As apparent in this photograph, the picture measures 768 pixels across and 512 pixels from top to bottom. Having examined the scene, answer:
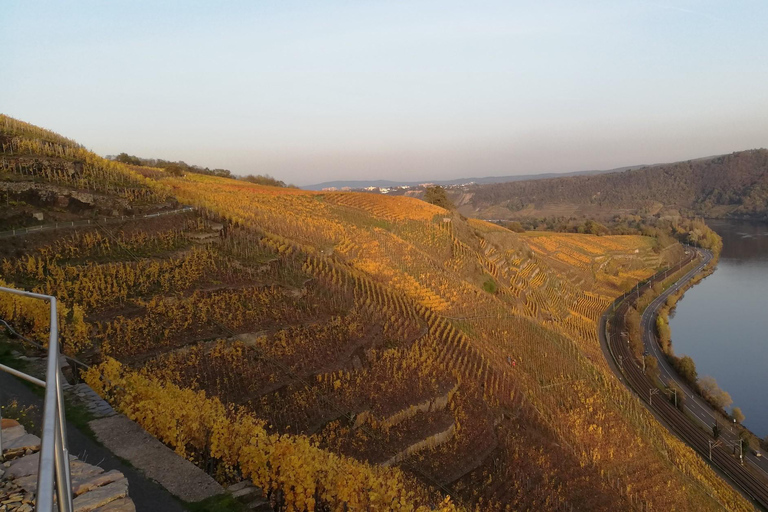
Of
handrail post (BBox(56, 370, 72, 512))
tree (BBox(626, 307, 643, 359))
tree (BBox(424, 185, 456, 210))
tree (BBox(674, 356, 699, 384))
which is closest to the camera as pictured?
handrail post (BBox(56, 370, 72, 512))

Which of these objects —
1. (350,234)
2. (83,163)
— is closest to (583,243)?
(350,234)

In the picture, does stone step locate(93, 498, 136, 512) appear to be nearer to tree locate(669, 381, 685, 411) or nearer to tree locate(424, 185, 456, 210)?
tree locate(669, 381, 685, 411)

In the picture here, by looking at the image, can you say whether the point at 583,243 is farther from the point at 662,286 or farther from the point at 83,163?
the point at 83,163

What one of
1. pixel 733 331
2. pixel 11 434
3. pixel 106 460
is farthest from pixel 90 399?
pixel 733 331

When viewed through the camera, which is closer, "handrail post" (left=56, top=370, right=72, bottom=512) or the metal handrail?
the metal handrail

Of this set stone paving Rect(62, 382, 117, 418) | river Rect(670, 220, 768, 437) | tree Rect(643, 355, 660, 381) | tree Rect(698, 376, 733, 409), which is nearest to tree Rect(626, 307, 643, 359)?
tree Rect(643, 355, 660, 381)

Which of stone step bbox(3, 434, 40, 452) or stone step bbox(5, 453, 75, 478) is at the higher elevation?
stone step bbox(3, 434, 40, 452)

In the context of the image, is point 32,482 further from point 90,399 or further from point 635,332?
point 635,332
